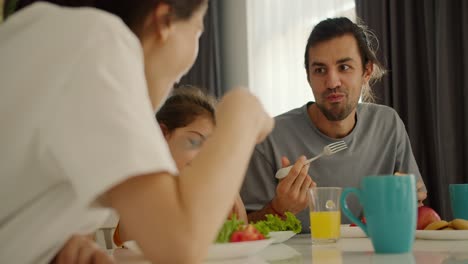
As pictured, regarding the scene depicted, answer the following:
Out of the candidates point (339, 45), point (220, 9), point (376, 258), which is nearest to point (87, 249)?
point (376, 258)

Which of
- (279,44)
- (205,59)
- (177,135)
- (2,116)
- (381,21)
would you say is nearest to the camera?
(2,116)

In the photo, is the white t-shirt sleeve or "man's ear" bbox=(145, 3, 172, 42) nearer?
the white t-shirt sleeve

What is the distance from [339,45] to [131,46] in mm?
1893

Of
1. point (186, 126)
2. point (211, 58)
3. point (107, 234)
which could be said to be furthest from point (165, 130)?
point (211, 58)

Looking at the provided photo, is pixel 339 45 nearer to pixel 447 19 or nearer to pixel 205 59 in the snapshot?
pixel 447 19

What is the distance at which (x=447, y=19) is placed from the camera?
318cm

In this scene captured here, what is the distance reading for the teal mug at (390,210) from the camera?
1.01 m

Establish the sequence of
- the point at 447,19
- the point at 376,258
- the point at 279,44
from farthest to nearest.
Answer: the point at 279,44, the point at 447,19, the point at 376,258

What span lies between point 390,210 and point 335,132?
1.37 metres

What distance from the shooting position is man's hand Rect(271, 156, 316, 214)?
1.72 m

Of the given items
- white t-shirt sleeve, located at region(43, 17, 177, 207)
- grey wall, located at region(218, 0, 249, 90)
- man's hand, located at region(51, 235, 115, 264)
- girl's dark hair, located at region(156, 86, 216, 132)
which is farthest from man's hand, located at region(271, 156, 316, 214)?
grey wall, located at region(218, 0, 249, 90)

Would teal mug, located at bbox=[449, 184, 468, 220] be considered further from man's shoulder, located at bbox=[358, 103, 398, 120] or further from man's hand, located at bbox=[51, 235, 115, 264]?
man's hand, located at bbox=[51, 235, 115, 264]

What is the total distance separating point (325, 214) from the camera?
4.29ft

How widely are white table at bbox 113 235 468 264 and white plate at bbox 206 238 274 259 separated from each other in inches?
0.5
